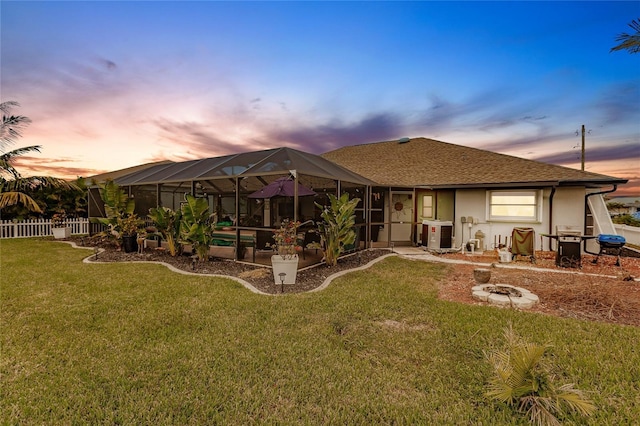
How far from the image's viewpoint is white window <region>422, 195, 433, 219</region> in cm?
1431

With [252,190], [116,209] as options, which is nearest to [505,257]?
[252,190]

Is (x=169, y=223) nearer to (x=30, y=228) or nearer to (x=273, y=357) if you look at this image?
(x=273, y=357)

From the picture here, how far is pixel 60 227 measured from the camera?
16641 millimetres

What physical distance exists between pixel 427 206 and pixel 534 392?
12.3 metres

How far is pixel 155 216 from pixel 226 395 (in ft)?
29.8

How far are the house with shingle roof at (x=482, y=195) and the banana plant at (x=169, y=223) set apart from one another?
833 cm

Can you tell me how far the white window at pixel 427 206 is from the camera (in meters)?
14.3

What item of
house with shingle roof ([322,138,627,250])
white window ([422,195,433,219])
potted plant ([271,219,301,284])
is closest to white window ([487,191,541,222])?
house with shingle roof ([322,138,627,250])

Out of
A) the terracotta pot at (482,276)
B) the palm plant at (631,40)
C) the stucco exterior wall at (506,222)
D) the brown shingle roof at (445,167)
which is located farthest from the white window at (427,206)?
the palm plant at (631,40)

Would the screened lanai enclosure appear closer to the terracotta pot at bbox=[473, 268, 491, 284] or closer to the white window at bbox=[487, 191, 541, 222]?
the terracotta pot at bbox=[473, 268, 491, 284]

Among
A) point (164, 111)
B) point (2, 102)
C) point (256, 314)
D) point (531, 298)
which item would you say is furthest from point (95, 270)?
point (2, 102)

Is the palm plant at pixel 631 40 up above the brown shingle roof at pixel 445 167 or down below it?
above

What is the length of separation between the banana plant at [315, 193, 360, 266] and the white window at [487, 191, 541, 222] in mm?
7346

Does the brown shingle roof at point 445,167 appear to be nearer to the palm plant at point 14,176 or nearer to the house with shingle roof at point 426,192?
the house with shingle roof at point 426,192
